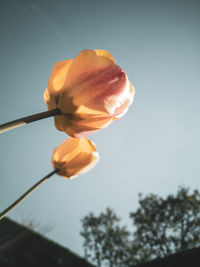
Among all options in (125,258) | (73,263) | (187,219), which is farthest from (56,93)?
(125,258)

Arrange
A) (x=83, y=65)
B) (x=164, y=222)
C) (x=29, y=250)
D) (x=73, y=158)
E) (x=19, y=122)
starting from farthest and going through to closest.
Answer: (x=164, y=222)
(x=29, y=250)
(x=73, y=158)
(x=83, y=65)
(x=19, y=122)

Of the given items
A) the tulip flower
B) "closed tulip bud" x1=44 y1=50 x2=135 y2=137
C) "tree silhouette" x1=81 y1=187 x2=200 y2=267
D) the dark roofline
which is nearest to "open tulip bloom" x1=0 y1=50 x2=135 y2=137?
"closed tulip bud" x1=44 y1=50 x2=135 y2=137

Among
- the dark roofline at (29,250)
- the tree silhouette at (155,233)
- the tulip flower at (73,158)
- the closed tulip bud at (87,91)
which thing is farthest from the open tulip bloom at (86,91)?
the tree silhouette at (155,233)

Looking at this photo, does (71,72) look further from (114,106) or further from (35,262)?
(35,262)

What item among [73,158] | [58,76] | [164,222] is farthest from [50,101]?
[164,222]

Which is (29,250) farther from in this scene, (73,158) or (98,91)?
(98,91)

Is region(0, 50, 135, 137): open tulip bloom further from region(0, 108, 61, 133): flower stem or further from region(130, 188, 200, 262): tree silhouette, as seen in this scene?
region(130, 188, 200, 262): tree silhouette

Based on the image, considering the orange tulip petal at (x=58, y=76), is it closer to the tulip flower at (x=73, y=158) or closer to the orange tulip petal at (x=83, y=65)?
the orange tulip petal at (x=83, y=65)
